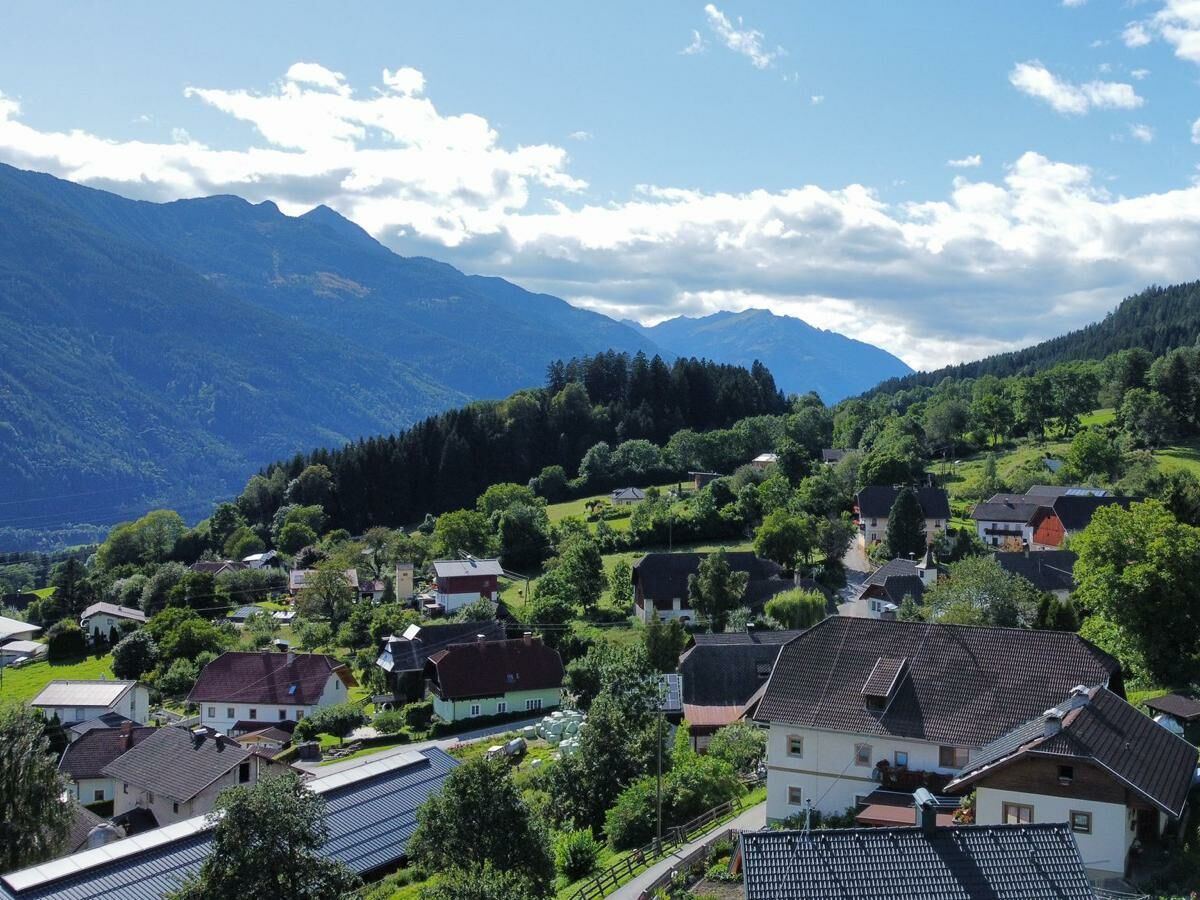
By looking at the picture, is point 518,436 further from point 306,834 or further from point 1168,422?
point 306,834

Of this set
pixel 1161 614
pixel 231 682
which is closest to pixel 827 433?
pixel 231 682

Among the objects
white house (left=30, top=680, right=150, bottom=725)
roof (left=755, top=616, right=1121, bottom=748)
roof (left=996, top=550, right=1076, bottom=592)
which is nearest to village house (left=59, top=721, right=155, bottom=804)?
white house (left=30, top=680, right=150, bottom=725)

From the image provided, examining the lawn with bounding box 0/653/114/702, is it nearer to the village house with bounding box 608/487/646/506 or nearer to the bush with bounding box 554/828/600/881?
the village house with bounding box 608/487/646/506

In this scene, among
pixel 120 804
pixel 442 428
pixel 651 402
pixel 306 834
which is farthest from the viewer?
pixel 651 402

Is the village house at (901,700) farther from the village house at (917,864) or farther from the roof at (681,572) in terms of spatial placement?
the roof at (681,572)

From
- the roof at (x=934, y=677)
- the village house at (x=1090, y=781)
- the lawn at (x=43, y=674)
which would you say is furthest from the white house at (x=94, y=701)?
the village house at (x=1090, y=781)

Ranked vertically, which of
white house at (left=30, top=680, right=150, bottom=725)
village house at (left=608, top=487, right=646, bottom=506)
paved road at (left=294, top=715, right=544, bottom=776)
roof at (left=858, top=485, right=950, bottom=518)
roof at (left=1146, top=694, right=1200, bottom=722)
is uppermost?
roof at (left=858, top=485, right=950, bottom=518)

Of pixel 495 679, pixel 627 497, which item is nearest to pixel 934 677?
pixel 495 679
